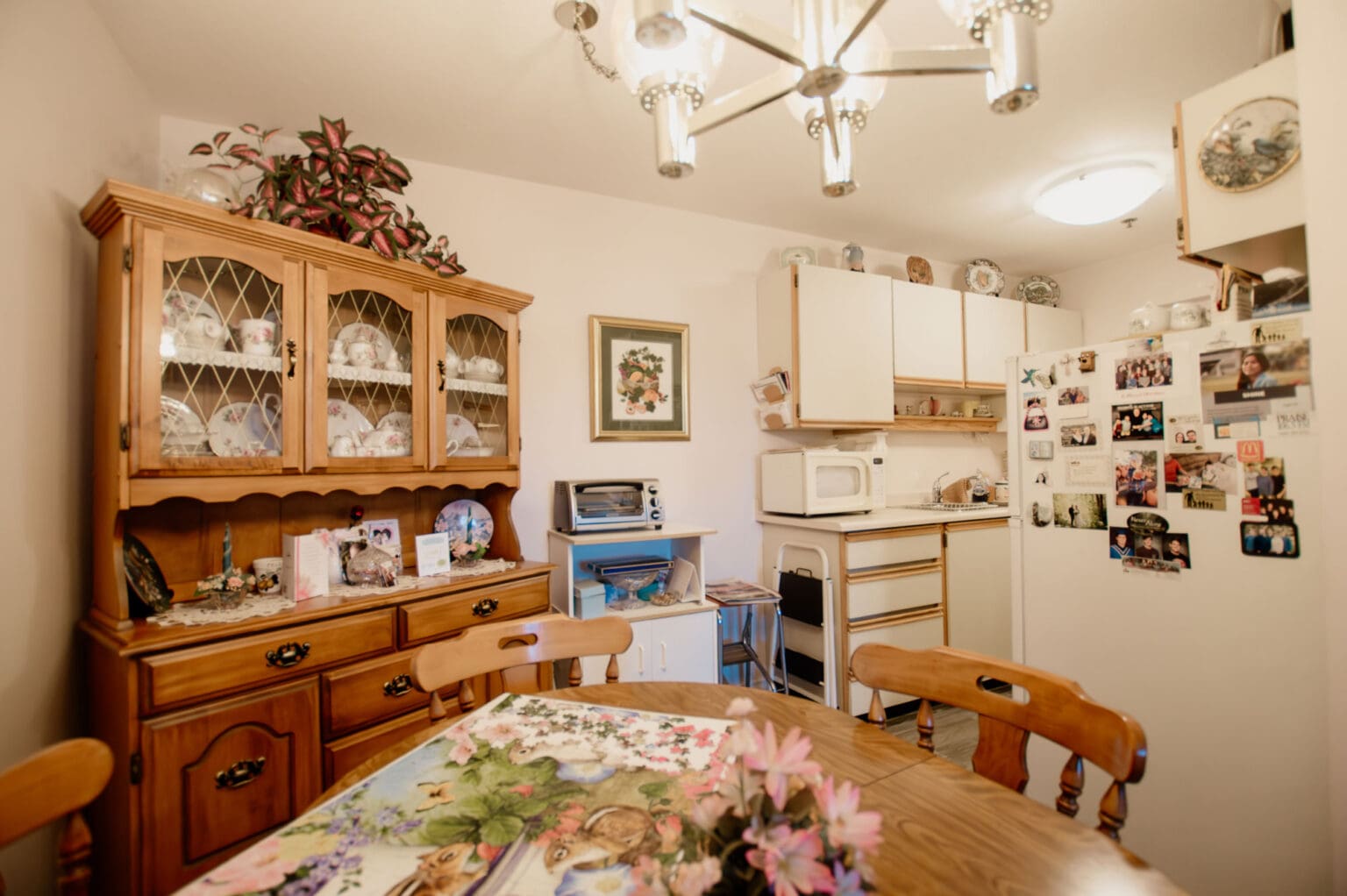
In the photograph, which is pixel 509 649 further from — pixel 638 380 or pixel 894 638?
pixel 894 638

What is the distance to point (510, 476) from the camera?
85.2 inches

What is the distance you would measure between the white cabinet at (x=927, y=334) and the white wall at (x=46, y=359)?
3277 mm

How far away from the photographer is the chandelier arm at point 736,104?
0.81m

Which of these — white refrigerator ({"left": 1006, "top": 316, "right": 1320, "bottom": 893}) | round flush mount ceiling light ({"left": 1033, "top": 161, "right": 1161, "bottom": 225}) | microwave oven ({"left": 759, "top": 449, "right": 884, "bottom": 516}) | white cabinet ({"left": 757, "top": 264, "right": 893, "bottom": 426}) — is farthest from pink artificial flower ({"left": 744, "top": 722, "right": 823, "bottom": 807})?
round flush mount ceiling light ({"left": 1033, "top": 161, "right": 1161, "bottom": 225})

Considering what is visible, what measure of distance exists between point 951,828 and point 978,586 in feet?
8.54

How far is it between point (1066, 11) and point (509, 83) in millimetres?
1722

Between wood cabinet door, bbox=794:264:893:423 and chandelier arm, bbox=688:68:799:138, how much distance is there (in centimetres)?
204

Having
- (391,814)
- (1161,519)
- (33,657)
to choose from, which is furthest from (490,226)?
(1161,519)

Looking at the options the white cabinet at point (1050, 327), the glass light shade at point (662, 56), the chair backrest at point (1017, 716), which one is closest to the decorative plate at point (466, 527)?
the chair backrest at point (1017, 716)

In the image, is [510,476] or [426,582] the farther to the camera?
[510,476]

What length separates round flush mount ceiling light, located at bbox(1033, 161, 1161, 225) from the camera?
2445 millimetres

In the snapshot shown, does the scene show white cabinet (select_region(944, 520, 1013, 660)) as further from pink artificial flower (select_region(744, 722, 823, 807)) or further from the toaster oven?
pink artificial flower (select_region(744, 722, 823, 807))

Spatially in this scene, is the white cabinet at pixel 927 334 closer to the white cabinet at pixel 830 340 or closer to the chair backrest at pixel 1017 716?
the white cabinet at pixel 830 340

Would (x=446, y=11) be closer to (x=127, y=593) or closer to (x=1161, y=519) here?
(x=127, y=593)
